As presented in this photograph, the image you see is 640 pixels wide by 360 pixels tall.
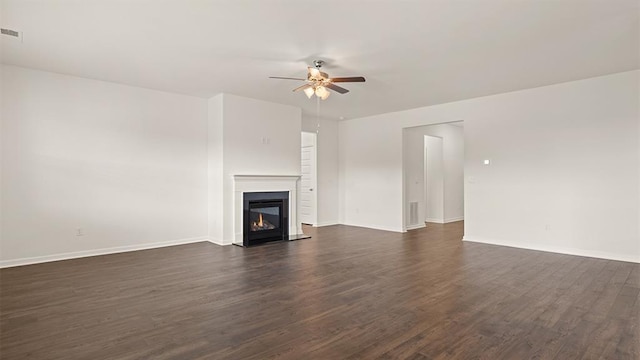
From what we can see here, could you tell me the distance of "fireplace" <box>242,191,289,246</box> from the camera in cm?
627

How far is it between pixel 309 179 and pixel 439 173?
3517mm

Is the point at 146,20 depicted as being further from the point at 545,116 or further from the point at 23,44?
the point at 545,116

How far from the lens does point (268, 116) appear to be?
22.3ft

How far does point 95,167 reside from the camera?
5332 millimetres

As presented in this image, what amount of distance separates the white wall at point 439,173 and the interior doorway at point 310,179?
2168mm

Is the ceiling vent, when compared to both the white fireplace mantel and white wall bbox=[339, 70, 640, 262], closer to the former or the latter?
the white fireplace mantel

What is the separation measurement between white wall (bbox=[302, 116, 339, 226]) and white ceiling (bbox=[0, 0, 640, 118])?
3114mm

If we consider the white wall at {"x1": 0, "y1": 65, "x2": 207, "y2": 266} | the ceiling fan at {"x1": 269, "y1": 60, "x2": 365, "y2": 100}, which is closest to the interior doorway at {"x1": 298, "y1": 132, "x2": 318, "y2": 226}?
the white wall at {"x1": 0, "y1": 65, "x2": 207, "y2": 266}

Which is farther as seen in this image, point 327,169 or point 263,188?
point 327,169

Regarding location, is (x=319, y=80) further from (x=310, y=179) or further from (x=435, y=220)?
(x=435, y=220)

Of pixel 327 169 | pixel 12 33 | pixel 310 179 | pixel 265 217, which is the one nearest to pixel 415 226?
pixel 327 169

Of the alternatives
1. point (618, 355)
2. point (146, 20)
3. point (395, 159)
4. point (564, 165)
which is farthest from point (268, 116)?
point (618, 355)

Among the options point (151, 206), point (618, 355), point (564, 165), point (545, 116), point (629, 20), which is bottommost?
point (618, 355)

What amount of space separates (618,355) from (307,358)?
2102 millimetres
